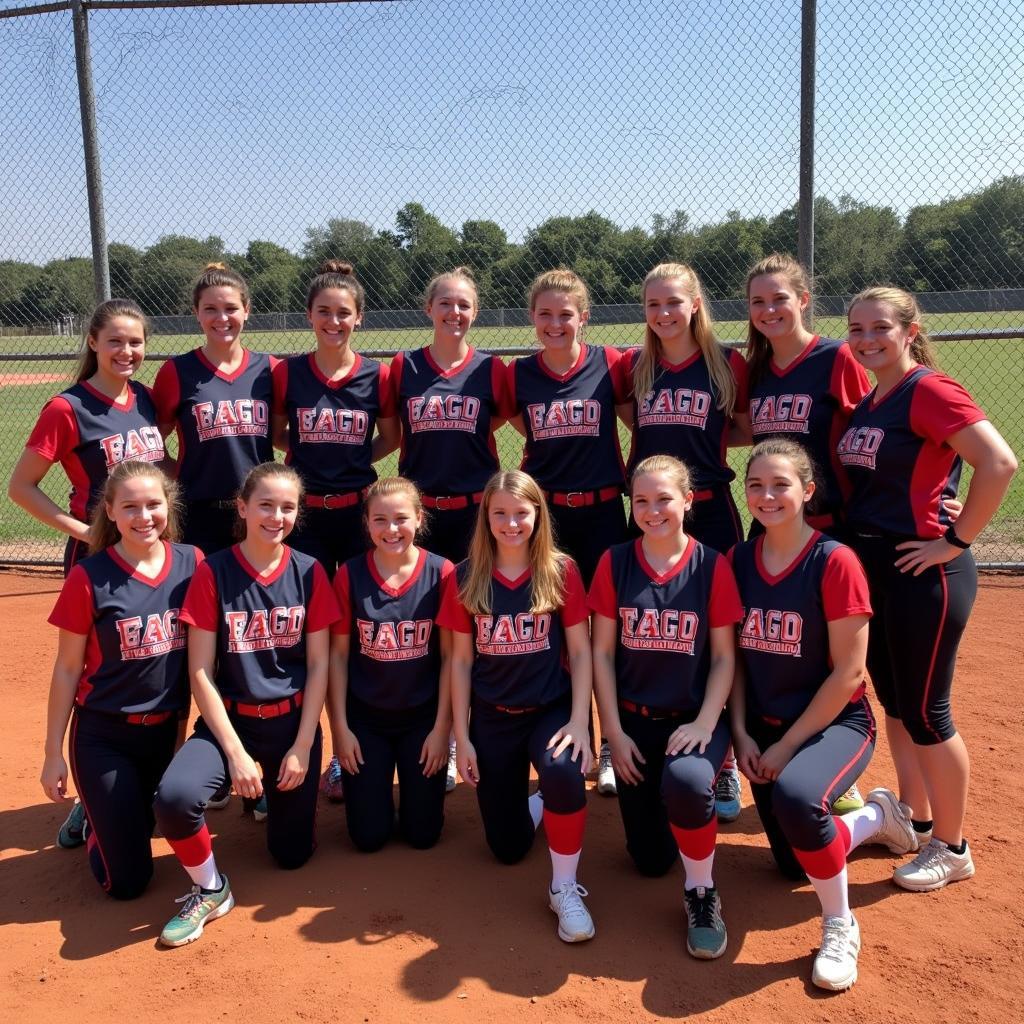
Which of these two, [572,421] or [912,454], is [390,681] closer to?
[572,421]

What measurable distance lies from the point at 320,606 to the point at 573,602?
857 millimetres

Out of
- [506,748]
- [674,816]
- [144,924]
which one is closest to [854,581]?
[674,816]

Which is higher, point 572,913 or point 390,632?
point 390,632

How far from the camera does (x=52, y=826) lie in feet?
12.0

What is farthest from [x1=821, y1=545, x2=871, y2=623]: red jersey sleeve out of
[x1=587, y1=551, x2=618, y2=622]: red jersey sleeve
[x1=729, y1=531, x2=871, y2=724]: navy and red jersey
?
[x1=587, y1=551, x2=618, y2=622]: red jersey sleeve

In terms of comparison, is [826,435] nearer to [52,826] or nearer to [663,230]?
[52,826]

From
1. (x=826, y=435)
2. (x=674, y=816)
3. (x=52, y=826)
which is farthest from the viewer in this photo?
(x=52, y=826)

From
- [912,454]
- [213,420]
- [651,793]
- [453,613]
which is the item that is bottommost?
[651,793]

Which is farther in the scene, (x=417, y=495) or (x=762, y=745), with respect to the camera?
(x=417, y=495)

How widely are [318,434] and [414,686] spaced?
3.45ft

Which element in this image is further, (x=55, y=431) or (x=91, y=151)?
(x=91, y=151)

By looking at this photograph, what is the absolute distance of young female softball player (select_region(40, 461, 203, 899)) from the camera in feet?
10.2

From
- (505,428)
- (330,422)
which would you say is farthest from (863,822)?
(505,428)

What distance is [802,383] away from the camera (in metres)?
3.42
